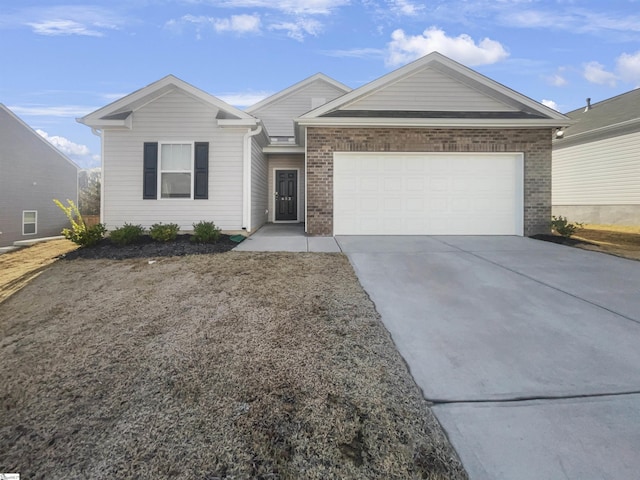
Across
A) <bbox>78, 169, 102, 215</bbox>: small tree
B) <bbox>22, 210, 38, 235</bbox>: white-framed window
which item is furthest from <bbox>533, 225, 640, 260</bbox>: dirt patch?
<bbox>78, 169, 102, 215</bbox>: small tree

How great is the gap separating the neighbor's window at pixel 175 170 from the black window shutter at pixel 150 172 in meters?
0.15

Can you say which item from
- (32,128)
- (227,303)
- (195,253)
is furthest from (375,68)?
(32,128)

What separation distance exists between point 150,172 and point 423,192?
7714 mm

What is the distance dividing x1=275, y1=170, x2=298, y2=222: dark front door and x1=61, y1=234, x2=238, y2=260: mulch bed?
602 cm

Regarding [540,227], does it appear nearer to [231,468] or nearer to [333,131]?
[333,131]

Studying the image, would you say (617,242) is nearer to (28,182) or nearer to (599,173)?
(599,173)

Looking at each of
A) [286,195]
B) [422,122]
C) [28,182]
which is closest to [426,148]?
[422,122]

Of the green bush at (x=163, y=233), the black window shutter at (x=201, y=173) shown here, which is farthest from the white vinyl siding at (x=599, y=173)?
the green bush at (x=163, y=233)

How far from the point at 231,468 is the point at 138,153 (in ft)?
31.3

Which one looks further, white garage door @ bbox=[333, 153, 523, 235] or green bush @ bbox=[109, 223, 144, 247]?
white garage door @ bbox=[333, 153, 523, 235]

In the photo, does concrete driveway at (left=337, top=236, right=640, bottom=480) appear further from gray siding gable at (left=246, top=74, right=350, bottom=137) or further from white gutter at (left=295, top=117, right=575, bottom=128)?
gray siding gable at (left=246, top=74, right=350, bottom=137)

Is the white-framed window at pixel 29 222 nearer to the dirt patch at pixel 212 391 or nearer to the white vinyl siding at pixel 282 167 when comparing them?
the white vinyl siding at pixel 282 167

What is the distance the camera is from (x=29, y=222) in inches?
695

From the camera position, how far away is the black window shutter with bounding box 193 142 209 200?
9.40m
